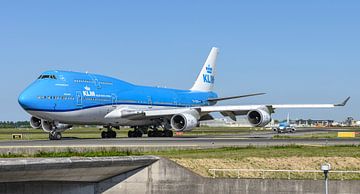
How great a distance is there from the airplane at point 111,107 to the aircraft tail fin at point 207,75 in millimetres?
7831

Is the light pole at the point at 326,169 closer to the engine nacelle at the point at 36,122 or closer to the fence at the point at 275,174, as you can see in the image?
the fence at the point at 275,174

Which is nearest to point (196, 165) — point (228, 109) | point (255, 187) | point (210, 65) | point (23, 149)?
point (255, 187)

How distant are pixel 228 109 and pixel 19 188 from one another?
1342 inches

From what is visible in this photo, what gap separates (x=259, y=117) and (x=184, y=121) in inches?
267

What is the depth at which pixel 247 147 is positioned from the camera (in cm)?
4178

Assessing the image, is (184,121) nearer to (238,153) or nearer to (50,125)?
(50,125)

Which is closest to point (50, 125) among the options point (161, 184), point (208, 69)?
point (208, 69)

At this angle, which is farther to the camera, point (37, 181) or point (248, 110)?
point (248, 110)

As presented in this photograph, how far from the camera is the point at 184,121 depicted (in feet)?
197

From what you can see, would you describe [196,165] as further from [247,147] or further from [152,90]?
[152,90]

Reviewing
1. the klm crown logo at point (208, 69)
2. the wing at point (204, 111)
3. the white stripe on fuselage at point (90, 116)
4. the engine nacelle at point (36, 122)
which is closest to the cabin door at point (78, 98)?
the white stripe on fuselage at point (90, 116)

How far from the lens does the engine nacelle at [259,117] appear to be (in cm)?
5841

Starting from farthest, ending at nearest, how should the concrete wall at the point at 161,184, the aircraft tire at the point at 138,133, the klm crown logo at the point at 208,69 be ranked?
the klm crown logo at the point at 208,69, the aircraft tire at the point at 138,133, the concrete wall at the point at 161,184

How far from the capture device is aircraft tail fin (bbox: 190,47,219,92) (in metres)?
81.2
